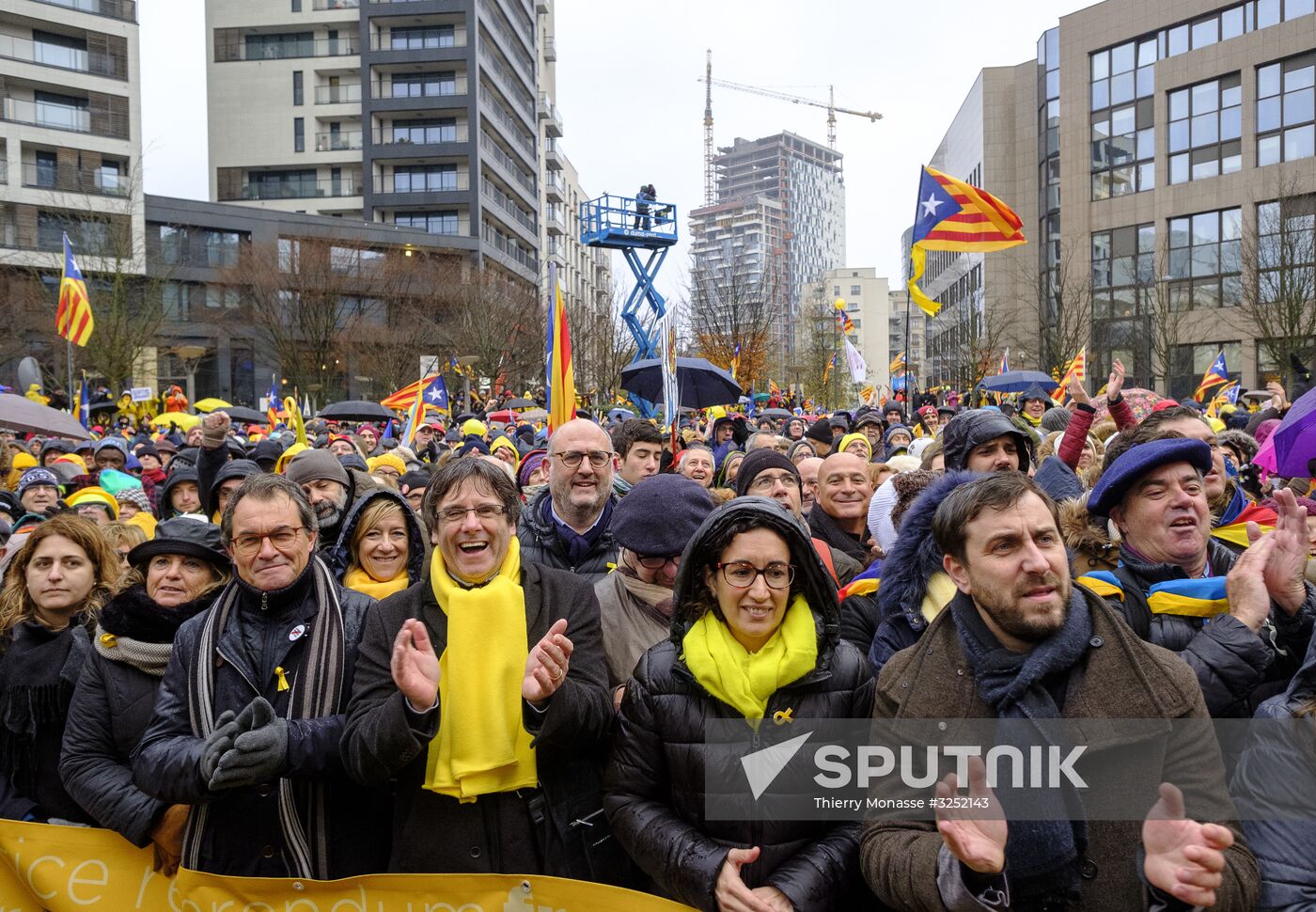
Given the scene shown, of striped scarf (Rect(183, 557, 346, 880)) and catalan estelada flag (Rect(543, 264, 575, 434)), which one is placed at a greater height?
catalan estelada flag (Rect(543, 264, 575, 434))

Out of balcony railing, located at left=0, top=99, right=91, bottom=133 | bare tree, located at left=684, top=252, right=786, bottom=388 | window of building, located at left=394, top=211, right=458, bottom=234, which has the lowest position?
bare tree, located at left=684, top=252, right=786, bottom=388

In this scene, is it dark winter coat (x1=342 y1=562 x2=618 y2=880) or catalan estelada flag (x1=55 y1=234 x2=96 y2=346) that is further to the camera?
catalan estelada flag (x1=55 y1=234 x2=96 y2=346)

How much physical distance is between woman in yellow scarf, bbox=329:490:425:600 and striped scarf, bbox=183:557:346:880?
1115 millimetres

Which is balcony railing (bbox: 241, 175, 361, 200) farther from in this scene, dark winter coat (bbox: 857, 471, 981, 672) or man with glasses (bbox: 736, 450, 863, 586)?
dark winter coat (bbox: 857, 471, 981, 672)

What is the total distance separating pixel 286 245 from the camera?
45.5 metres

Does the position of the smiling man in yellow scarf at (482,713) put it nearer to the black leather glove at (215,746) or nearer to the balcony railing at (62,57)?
the black leather glove at (215,746)

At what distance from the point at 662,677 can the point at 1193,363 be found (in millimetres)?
40562

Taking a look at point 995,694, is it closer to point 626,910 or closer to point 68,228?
point 626,910

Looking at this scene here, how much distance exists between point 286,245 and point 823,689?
4771 cm

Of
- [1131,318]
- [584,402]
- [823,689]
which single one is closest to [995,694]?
[823,689]

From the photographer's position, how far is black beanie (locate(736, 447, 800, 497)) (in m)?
5.08

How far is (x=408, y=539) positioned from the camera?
461 centimetres

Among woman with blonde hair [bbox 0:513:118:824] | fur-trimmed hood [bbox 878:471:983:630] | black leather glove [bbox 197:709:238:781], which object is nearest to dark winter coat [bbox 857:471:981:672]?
fur-trimmed hood [bbox 878:471:983:630]

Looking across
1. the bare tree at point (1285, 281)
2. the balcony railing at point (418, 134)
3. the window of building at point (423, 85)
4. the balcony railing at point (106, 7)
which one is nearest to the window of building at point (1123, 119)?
the bare tree at point (1285, 281)
